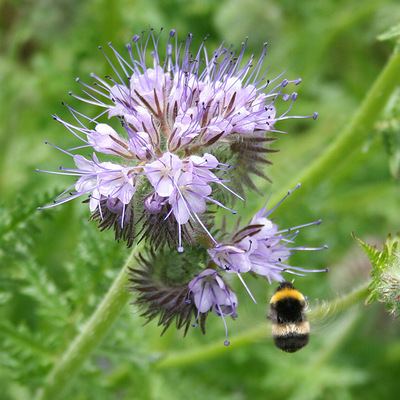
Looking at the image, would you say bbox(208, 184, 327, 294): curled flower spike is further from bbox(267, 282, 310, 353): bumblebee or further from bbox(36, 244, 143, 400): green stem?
bbox(36, 244, 143, 400): green stem

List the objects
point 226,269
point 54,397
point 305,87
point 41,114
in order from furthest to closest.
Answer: point 305,87
point 41,114
point 54,397
point 226,269

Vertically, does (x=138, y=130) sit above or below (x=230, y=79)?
below

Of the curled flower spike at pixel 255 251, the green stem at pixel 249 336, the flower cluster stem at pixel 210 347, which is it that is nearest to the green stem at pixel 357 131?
the flower cluster stem at pixel 210 347

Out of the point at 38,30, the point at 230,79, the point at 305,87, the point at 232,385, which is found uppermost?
the point at 305,87

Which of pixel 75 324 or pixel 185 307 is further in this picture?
pixel 75 324

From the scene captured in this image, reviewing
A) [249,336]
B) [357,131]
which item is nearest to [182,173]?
[249,336]

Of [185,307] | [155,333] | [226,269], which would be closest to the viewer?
[226,269]

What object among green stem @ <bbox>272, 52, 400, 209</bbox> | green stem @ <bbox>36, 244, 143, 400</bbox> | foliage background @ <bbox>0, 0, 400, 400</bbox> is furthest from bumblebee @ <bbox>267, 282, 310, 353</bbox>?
green stem @ <bbox>272, 52, 400, 209</bbox>

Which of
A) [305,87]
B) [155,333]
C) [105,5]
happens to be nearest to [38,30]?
[105,5]

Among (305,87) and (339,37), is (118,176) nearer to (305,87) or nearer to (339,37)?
(305,87)
